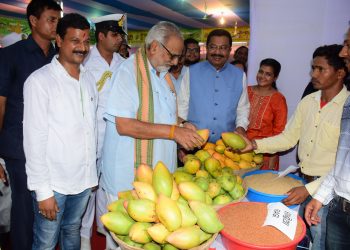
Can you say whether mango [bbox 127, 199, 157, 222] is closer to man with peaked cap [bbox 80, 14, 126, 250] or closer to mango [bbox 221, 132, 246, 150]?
mango [bbox 221, 132, 246, 150]

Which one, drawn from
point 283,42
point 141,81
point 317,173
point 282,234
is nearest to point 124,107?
point 141,81

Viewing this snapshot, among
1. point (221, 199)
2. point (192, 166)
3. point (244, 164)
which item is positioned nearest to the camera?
point (221, 199)

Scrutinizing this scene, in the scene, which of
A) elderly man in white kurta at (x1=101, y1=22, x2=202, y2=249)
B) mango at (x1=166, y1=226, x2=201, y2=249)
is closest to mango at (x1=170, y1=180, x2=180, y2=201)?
mango at (x1=166, y1=226, x2=201, y2=249)

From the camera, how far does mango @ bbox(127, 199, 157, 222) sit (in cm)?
110

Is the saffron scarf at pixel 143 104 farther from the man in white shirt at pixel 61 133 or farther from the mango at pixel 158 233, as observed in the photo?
the mango at pixel 158 233

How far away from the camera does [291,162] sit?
10.9 feet

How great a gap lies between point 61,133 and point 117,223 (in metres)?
0.83

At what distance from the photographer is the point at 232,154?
2.21m

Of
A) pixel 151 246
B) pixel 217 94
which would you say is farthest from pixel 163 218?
pixel 217 94

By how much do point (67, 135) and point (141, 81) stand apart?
1.83ft

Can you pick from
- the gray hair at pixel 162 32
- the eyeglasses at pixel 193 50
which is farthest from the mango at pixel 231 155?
the eyeglasses at pixel 193 50

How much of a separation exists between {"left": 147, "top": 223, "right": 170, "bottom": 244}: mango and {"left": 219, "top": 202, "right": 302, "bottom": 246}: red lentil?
0.28 meters

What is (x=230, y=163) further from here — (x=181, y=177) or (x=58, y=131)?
(x=58, y=131)

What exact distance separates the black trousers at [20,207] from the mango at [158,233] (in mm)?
1482
